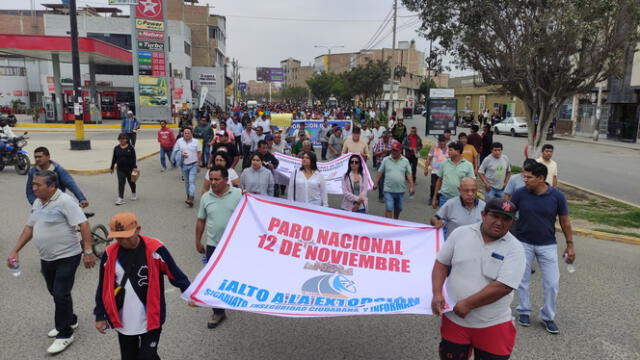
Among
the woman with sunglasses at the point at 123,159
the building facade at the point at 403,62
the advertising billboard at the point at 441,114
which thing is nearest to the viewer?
the woman with sunglasses at the point at 123,159

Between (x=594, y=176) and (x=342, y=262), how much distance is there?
15201 mm

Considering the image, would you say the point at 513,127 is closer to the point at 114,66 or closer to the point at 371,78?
the point at 371,78

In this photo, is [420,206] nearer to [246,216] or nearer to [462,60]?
[462,60]

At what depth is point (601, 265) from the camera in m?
7.22

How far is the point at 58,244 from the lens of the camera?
4461 millimetres

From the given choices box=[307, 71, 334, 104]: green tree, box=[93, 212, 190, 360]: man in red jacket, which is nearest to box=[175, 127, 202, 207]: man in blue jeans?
box=[93, 212, 190, 360]: man in red jacket

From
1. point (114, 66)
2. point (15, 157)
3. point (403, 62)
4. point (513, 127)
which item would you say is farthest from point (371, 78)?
point (403, 62)

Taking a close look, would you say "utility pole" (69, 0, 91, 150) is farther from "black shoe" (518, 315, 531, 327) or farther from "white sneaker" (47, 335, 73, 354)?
"black shoe" (518, 315, 531, 327)

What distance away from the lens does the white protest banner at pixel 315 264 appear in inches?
159

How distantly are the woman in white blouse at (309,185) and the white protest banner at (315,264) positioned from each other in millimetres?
1403

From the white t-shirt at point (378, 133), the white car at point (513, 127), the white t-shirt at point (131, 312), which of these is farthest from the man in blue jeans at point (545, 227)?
the white car at point (513, 127)

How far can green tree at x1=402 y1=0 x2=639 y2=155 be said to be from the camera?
10414 mm

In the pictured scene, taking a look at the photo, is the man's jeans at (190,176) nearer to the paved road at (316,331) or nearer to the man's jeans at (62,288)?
the paved road at (316,331)

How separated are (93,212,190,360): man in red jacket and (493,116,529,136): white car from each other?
3657 centimetres
